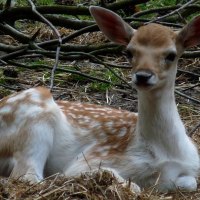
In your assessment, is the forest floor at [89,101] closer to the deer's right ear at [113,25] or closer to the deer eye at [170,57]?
the deer eye at [170,57]

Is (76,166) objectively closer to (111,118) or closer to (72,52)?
(111,118)

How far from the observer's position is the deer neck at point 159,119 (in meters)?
6.06

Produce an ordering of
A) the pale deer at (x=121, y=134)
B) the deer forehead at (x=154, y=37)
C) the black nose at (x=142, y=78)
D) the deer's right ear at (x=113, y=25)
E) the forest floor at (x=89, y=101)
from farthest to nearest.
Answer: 1. the deer's right ear at (x=113, y=25)
2. the pale deer at (x=121, y=134)
3. the deer forehead at (x=154, y=37)
4. the black nose at (x=142, y=78)
5. the forest floor at (x=89, y=101)

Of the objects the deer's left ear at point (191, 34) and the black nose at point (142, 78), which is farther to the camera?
the deer's left ear at point (191, 34)

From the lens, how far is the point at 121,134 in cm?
648

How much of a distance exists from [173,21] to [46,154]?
286cm

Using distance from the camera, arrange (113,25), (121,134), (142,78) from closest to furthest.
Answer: (142,78) → (113,25) → (121,134)

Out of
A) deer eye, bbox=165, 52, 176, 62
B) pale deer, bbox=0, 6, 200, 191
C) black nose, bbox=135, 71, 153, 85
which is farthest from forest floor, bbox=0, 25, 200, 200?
deer eye, bbox=165, 52, 176, 62

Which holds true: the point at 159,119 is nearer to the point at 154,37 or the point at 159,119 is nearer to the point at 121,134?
the point at 121,134

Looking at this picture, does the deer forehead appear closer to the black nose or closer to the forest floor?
the black nose

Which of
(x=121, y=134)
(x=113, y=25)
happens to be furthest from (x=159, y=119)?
(x=113, y=25)

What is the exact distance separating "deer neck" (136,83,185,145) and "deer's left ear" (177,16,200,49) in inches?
13.4

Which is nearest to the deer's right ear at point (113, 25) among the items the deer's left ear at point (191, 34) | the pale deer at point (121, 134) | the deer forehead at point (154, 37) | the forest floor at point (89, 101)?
the pale deer at point (121, 134)

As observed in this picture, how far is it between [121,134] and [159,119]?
0.45 meters
